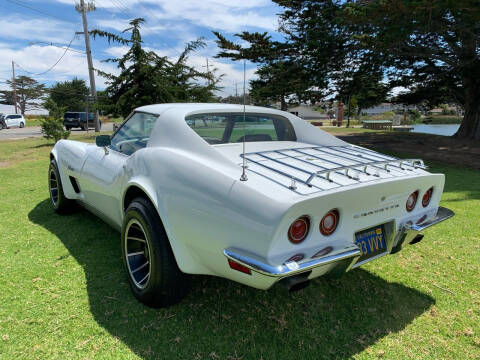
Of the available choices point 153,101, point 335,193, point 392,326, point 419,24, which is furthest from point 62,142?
point 153,101

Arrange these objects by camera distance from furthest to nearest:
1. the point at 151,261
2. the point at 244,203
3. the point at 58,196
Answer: the point at 58,196
the point at 151,261
the point at 244,203

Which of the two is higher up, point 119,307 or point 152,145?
point 152,145

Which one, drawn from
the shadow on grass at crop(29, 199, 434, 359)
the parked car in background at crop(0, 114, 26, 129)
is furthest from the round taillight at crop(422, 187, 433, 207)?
the parked car in background at crop(0, 114, 26, 129)

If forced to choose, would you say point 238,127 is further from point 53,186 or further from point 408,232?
point 53,186

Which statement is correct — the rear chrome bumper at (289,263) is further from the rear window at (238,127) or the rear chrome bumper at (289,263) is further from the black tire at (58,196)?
the black tire at (58,196)

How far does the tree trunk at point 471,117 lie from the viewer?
46.6 ft

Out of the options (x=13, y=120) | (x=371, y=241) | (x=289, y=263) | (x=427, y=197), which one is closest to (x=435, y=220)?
(x=427, y=197)

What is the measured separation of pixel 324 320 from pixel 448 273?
147cm

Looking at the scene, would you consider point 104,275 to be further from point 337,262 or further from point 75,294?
point 337,262

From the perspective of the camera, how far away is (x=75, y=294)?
2578mm

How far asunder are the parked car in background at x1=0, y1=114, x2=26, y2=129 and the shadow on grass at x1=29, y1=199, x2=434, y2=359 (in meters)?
36.4

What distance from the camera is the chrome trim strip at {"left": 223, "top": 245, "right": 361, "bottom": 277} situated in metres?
1.62

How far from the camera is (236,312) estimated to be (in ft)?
7.79

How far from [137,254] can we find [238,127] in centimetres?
135
